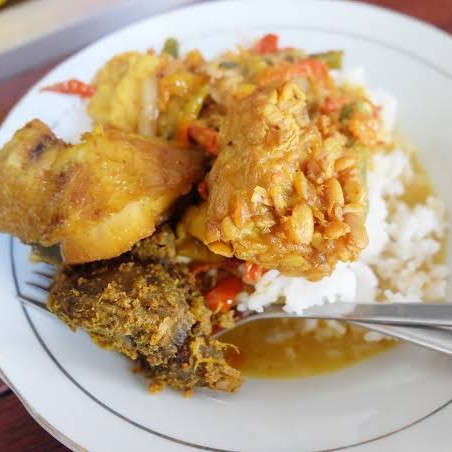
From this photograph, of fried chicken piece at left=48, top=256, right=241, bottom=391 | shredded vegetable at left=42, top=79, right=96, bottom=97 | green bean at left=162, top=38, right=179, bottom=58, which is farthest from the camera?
green bean at left=162, top=38, right=179, bottom=58

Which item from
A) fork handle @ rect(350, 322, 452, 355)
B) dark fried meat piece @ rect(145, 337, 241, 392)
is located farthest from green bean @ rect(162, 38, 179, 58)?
fork handle @ rect(350, 322, 452, 355)

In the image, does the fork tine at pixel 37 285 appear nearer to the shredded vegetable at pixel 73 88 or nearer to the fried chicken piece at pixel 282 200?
the fried chicken piece at pixel 282 200

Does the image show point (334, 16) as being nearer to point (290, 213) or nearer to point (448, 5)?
point (448, 5)

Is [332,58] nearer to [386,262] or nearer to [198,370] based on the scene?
[386,262]

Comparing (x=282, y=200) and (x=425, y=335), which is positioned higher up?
(x=282, y=200)

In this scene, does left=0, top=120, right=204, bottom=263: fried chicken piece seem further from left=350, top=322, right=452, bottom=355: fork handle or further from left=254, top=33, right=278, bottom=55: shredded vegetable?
left=254, top=33, right=278, bottom=55: shredded vegetable

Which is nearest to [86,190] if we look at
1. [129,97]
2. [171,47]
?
[129,97]
